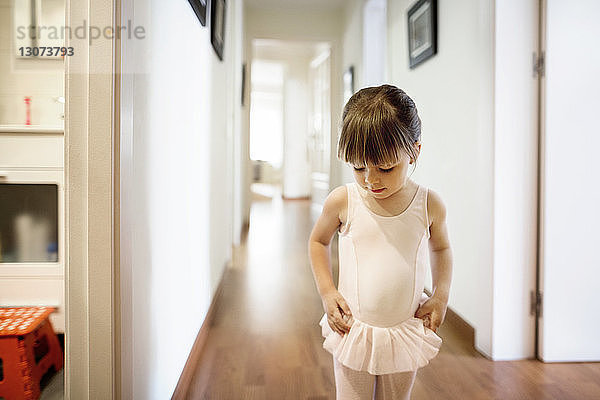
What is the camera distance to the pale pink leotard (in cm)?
91

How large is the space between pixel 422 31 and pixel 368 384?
2.11 m

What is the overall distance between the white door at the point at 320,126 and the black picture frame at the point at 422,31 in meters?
3.20

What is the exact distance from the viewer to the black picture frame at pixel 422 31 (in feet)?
7.98

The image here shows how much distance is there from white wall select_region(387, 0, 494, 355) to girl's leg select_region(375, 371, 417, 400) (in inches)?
37.3

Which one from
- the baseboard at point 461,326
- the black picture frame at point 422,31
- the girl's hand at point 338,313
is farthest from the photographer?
the black picture frame at point 422,31

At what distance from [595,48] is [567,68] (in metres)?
0.14

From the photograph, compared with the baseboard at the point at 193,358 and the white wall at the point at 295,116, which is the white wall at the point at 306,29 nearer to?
the white wall at the point at 295,116

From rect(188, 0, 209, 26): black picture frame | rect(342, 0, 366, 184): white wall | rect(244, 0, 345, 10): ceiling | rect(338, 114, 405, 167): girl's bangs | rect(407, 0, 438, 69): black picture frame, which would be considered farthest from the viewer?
rect(244, 0, 345, 10): ceiling

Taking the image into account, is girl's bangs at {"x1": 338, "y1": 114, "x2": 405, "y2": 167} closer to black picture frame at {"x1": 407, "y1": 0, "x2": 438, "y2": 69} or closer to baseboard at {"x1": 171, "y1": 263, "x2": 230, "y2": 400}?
baseboard at {"x1": 171, "y1": 263, "x2": 230, "y2": 400}

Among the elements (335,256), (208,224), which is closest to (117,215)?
(208,224)

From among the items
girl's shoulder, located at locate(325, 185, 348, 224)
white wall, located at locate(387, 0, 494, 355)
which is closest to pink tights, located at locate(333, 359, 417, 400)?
girl's shoulder, located at locate(325, 185, 348, 224)

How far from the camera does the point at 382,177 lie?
861 millimetres

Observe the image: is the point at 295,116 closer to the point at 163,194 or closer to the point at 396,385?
the point at 163,194

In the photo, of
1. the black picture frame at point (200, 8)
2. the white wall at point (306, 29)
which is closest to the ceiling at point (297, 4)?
the white wall at point (306, 29)
